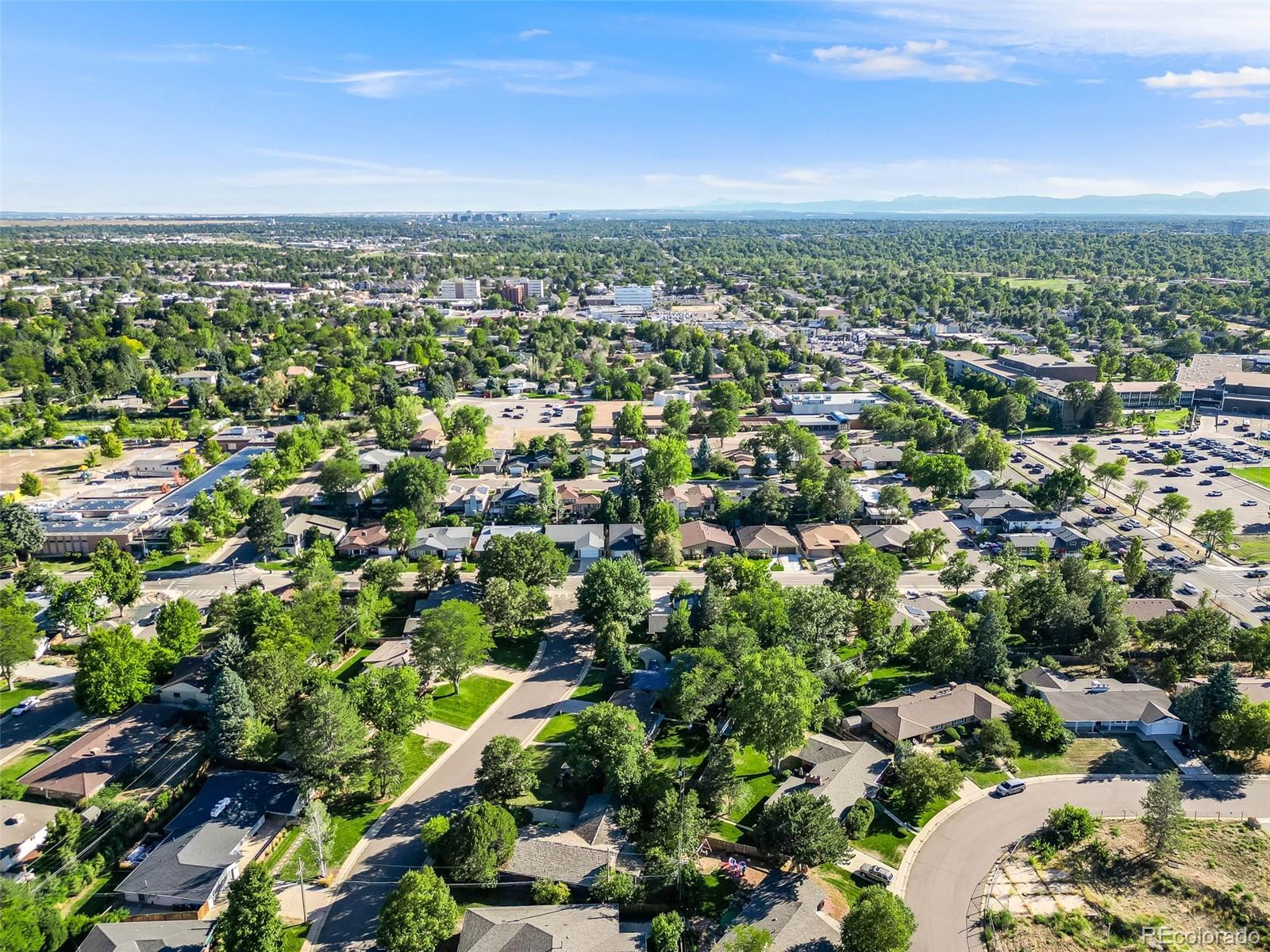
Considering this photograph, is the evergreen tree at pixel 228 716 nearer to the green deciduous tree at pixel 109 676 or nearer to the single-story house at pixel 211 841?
the single-story house at pixel 211 841

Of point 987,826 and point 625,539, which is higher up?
point 625,539

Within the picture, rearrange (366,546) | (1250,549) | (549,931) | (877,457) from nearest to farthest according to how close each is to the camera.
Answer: (549,931), (1250,549), (366,546), (877,457)

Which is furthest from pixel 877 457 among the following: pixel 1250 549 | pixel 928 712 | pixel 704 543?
pixel 928 712

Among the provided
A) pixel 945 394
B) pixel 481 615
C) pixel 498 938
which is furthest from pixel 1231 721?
pixel 945 394

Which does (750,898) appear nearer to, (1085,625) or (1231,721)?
(1231,721)

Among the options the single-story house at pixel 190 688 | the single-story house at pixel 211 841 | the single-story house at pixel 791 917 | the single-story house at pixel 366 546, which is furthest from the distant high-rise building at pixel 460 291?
the single-story house at pixel 791 917

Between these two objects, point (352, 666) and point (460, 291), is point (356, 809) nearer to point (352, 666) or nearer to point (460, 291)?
point (352, 666)
